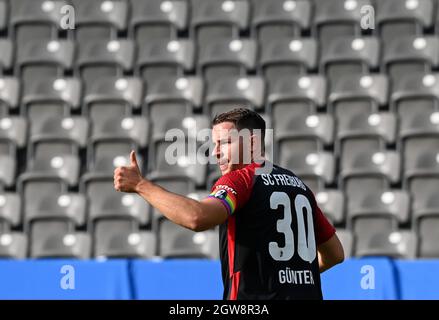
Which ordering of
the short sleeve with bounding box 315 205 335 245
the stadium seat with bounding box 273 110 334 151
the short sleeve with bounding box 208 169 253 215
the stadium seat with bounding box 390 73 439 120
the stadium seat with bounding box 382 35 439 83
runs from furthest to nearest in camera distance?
the stadium seat with bounding box 382 35 439 83
the stadium seat with bounding box 390 73 439 120
the stadium seat with bounding box 273 110 334 151
the short sleeve with bounding box 315 205 335 245
the short sleeve with bounding box 208 169 253 215

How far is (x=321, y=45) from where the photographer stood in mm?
11195

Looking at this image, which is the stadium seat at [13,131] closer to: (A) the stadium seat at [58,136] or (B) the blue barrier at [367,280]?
(A) the stadium seat at [58,136]

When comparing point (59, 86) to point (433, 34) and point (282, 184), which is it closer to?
point (433, 34)

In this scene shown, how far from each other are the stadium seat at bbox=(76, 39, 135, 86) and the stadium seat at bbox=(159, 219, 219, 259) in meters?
2.45

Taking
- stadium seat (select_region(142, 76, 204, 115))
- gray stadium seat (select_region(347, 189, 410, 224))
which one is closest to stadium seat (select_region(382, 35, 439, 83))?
gray stadium seat (select_region(347, 189, 410, 224))

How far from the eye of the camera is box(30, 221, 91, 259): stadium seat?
964cm

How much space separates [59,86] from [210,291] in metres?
3.96

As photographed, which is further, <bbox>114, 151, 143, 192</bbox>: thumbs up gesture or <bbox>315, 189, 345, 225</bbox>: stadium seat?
<bbox>315, 189, 345, 225</bbox>: stadium seat

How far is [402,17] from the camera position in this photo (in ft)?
36.7

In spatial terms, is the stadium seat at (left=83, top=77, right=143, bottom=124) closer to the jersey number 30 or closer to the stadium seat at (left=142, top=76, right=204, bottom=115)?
the stadium seat at (left=142, top=76, right=204, bottom=115)

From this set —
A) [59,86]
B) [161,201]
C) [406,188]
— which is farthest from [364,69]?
[161,201]

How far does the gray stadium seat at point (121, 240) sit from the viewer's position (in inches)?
376

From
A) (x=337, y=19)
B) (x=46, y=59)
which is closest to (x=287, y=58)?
(x=337, y=19)

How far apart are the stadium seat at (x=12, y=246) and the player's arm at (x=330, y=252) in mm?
5096
